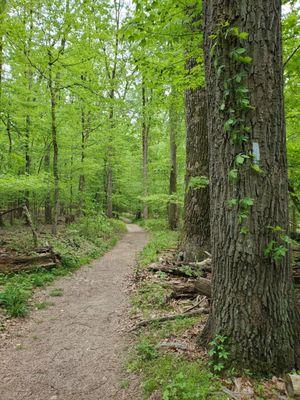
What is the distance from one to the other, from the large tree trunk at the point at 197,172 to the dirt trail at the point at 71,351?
225cm

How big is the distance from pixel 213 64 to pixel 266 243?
1942 millimetres

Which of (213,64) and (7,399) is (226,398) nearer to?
(7,399)

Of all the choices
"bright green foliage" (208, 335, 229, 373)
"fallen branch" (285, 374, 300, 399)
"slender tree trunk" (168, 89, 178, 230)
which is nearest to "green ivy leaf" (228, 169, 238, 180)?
"bright green foliage" (208, 335, 229, 373)

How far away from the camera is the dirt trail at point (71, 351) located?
3.26 m

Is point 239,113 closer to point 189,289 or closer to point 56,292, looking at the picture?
point 189,289

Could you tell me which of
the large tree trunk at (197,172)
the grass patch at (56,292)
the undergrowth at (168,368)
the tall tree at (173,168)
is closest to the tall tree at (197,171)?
the large tree trunk at (197,172)

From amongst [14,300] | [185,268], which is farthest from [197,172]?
[14,300]

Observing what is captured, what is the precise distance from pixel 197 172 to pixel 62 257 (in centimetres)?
507

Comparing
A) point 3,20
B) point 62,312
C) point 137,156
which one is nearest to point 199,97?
point 62,312

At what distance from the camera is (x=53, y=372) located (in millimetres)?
3596

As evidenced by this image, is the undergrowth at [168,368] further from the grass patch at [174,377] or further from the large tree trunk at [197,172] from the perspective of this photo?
the large tree trunk at [197,172]

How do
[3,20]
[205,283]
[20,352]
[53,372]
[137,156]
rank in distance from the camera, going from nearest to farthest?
[53,372]
[20,352]
[205,283]
[3,20]
[137,156]

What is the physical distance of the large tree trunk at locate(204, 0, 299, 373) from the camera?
2.64 meters

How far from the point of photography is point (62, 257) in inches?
339
